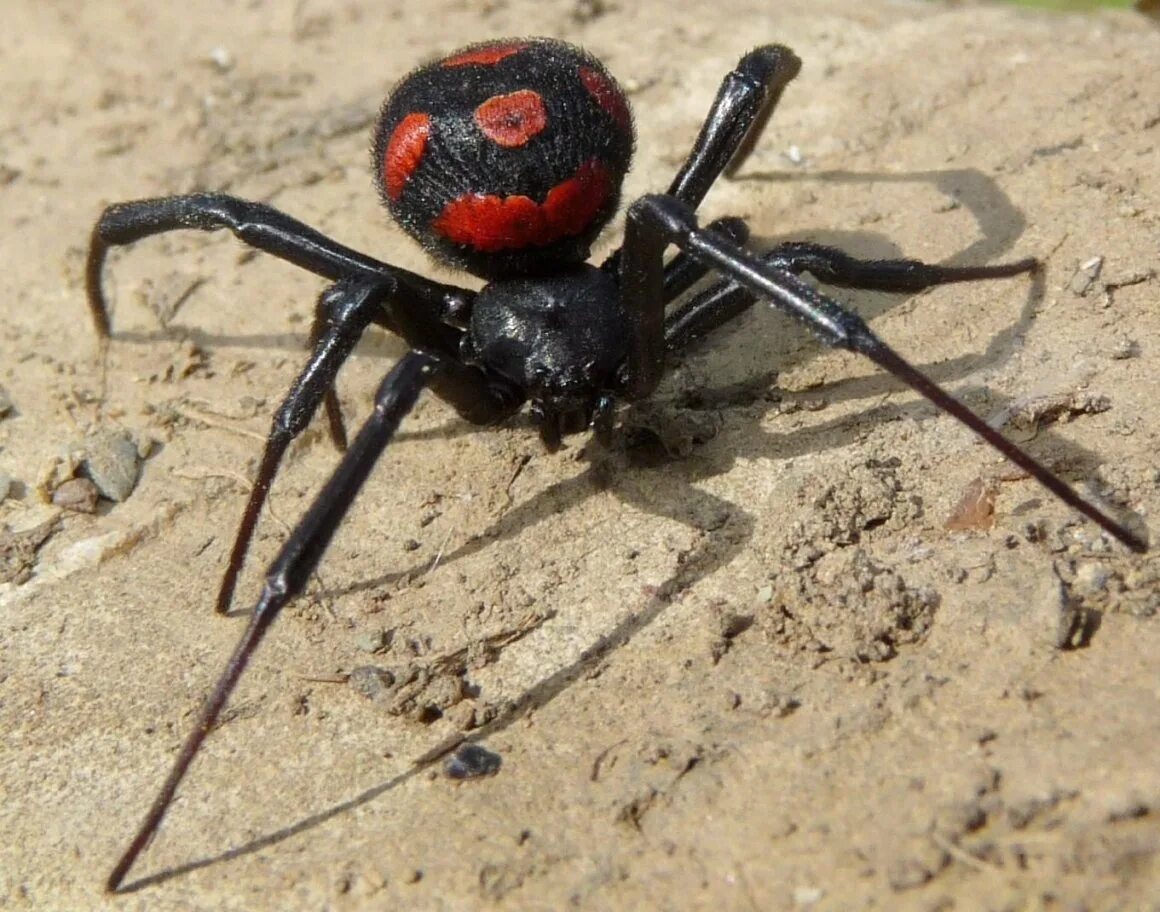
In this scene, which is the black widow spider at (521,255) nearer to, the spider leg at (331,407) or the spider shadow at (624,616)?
the spider leg at (331,407)

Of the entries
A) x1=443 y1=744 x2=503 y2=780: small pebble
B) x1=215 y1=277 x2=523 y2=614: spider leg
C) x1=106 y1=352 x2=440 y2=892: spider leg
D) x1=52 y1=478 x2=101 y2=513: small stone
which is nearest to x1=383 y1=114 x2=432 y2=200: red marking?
x1=215 y1=277 x2=523 y2=614: spider leg

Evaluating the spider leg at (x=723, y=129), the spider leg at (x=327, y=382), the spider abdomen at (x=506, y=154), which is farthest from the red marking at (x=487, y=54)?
the spider leg at (x=327, y=382)

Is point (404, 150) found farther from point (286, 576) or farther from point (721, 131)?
point (286, 576)

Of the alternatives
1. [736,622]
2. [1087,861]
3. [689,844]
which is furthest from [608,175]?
[1087,861]

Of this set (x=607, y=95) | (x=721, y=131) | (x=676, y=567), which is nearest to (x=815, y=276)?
(x=721, y=131)

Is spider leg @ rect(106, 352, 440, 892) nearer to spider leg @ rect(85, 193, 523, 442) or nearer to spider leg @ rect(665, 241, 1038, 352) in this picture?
spider leg @ rect(85, 193, 523, 442)

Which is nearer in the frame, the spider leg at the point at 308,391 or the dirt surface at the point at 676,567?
the dirt surface at the point at 676,567

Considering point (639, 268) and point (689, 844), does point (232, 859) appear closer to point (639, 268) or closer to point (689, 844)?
point (689, 844)
